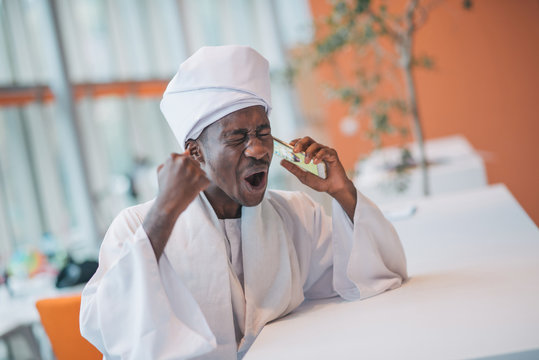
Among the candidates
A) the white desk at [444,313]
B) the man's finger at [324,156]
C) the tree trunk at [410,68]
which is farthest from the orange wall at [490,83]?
the man's finger at [324,156]

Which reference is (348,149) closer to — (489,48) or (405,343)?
(489,48)

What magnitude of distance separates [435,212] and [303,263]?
121cm

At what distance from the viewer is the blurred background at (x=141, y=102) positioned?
199 inches

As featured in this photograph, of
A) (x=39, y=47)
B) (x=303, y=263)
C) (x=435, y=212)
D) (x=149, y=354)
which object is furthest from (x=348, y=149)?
(x=149, y=354)

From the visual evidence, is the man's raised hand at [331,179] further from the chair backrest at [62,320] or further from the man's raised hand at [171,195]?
the chair backrest at [62,320]

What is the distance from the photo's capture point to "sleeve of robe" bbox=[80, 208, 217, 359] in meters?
1.54

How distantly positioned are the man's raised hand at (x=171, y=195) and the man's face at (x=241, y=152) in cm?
20

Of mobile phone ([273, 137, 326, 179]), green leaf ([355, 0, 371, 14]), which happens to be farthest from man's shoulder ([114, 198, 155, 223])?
green leaf ([355, 0, 371, 14])

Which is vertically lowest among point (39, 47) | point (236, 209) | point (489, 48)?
point (236, 209)

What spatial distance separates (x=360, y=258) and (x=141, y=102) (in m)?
5.11

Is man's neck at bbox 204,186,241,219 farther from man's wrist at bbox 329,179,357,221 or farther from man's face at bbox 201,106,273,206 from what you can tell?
man's wrist at bbox 329,179,357,221

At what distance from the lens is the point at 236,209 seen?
194 cm

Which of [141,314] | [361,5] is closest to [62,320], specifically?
[141,314]

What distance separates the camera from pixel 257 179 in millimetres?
1846
